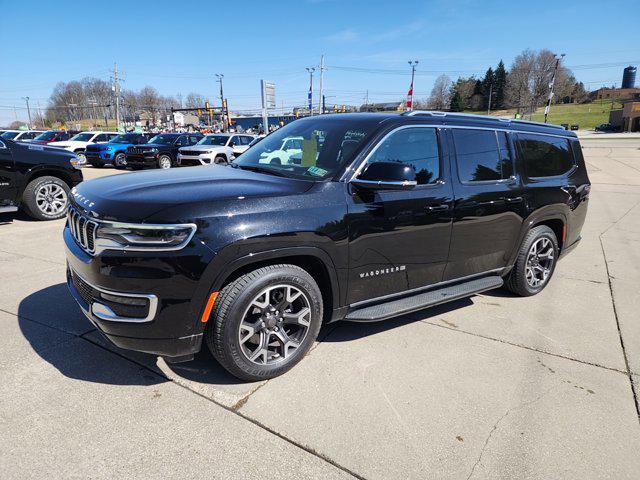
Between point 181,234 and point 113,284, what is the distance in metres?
0.50

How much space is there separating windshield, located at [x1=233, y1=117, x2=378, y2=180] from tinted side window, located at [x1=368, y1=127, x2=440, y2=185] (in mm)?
181

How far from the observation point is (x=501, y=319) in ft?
13.4

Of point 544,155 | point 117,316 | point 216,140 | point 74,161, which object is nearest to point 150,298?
A: point 117,316

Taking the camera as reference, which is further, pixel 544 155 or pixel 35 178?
pixel 35 178

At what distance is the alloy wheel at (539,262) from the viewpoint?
4566mm

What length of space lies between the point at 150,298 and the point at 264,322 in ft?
2.52

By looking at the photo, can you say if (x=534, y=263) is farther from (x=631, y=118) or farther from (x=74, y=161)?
(x=631, y=118)

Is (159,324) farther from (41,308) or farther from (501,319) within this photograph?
(501,319)

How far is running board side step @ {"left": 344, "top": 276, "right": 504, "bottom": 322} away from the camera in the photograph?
319cm

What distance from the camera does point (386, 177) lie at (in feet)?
9.45

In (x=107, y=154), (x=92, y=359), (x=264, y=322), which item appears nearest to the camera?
(x=264, y=322)

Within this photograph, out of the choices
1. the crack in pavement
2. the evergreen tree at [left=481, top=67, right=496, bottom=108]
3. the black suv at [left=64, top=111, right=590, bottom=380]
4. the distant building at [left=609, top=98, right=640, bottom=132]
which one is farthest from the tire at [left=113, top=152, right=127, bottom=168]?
the evergreen tree at [left=481, top=67, right=496, bottom=108]

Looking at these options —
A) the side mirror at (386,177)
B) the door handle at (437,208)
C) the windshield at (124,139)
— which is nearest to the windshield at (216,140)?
the windshield at (124,139)

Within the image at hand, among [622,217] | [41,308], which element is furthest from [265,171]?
[622,217]
